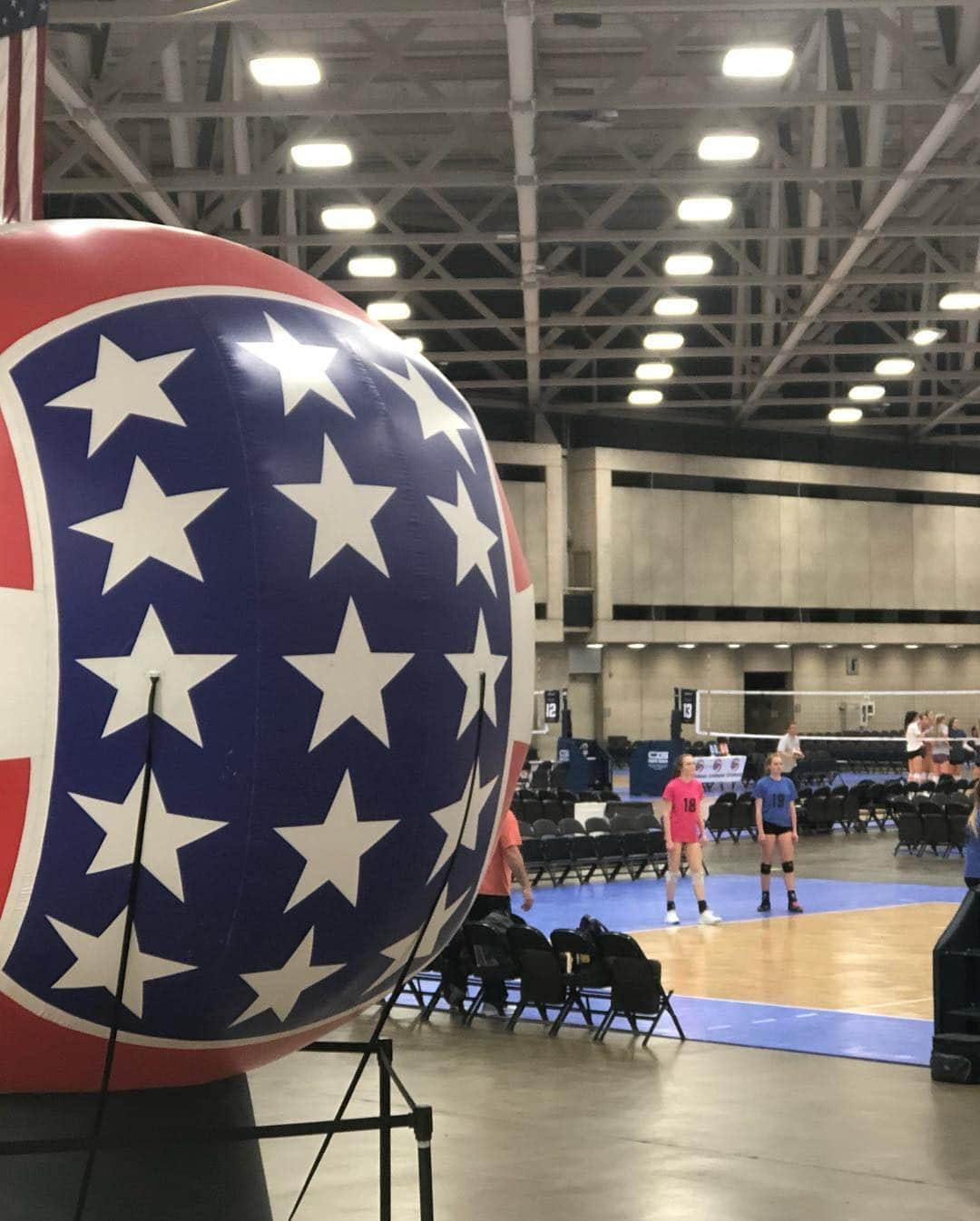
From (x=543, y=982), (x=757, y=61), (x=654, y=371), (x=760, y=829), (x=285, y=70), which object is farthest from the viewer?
(x=654, y=371)

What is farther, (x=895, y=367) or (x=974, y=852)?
(x=895, y=367)

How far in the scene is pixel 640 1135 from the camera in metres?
9.55

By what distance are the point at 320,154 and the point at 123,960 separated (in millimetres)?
20352

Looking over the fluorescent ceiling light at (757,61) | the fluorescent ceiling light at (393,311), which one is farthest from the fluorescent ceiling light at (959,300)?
the fluorescent ceiling light at (757,61)

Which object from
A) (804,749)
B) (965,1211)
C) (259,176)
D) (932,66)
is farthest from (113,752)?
(804,749)

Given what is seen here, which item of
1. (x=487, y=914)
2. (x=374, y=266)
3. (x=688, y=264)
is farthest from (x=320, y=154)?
(x=487, y=914)

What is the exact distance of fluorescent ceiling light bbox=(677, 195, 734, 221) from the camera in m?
24.6

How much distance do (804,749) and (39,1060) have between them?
4384 centimetres

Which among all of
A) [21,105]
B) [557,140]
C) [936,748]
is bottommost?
[936,748]

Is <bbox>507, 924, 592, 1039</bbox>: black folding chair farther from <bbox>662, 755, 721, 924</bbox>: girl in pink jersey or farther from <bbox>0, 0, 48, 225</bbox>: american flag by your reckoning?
<bbox>0, 0, 48, 225</bbox>: american flag

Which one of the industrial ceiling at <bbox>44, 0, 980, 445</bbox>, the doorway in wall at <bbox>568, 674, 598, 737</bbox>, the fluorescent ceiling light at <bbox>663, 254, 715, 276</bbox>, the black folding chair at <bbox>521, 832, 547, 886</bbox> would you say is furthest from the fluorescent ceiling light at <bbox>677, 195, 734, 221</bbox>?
the doorway in wall at <bbox>568, 674, 598, 737</bbox>

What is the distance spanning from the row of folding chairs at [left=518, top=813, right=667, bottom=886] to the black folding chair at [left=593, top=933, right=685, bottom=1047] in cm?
916

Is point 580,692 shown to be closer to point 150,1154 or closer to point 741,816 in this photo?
point 741,816

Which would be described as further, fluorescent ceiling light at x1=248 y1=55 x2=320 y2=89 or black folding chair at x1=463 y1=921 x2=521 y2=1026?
fluorescent ceiling light at x1=248 y1=55 x2=320 y2=89
